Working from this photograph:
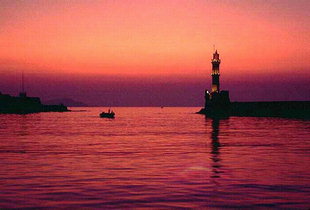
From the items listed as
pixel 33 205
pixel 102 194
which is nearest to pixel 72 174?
pixel 102 194

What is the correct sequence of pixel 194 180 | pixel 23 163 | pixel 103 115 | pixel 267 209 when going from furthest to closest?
1. pixel 103 115
2. pixel 23 163
3. pixel 194 180
4. pixel 267 209

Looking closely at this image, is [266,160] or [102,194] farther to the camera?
[266,160]

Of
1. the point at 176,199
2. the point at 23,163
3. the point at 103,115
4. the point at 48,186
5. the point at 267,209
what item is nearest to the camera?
the point at 267,209

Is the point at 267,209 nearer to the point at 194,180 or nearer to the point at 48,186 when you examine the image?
the point at 194,180

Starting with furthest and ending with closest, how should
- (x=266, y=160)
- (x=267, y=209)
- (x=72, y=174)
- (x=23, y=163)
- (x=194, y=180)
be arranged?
(x=266, y=160) < (x=23, y=163) < (x=72, y=174) < (x=194, y=180) < (x=267, y=209)

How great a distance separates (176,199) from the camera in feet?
58.2

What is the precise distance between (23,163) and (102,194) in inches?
498

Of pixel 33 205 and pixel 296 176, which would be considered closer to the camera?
pixel 33 205

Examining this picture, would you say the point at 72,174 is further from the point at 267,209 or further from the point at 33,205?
the point at 267,209

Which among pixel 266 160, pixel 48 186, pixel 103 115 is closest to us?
pixel 48 186

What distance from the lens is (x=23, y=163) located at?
1169 inches

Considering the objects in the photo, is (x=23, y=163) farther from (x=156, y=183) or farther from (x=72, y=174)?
(x=156, y=183)

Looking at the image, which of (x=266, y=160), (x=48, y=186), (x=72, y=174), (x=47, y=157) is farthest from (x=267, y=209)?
(x=47, y=157)

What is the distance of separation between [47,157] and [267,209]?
68.9 feet
